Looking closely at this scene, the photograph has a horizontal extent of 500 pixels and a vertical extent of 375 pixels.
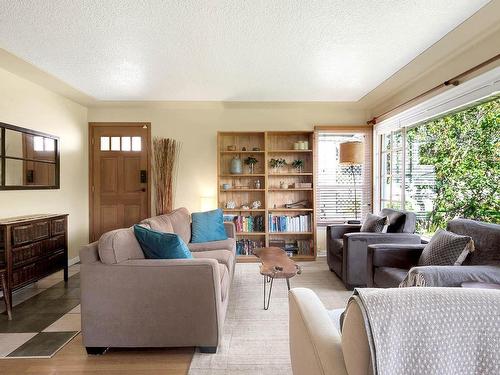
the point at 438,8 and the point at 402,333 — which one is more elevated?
the point at 438,8

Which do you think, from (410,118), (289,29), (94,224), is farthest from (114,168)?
(410,118)

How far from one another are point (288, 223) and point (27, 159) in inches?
142

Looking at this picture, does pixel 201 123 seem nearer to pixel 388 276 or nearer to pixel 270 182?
pixel 270 182

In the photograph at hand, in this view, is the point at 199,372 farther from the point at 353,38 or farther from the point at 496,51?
the point at 496,51

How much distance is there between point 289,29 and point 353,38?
0.60m

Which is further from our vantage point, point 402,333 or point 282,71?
point 282,71

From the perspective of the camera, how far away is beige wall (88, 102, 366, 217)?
4715 millimetres

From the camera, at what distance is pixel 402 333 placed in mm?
687

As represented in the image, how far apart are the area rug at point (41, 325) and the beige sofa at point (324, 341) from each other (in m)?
1.90

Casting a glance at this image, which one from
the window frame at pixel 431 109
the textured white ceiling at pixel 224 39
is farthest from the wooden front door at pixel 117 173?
the window frame at pixel 431 109

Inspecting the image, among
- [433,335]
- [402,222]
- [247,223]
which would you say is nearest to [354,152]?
[402,222]

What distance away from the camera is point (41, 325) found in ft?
8.11

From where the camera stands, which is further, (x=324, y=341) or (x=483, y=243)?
(x=483, y=243)

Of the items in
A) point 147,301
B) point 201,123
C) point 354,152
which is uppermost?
point 201,123
